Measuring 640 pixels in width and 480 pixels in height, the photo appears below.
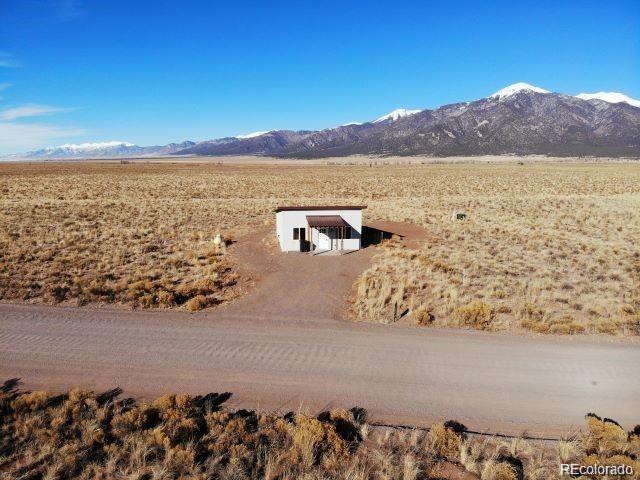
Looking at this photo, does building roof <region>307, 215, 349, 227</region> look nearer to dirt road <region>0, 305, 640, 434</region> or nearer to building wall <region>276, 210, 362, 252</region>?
building wall <region>276, 210, 362, 252</region>

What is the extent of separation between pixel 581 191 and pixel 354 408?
69.1 metres

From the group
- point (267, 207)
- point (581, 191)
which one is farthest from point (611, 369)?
point (581, 191)

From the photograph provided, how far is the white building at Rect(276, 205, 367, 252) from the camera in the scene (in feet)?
86.9

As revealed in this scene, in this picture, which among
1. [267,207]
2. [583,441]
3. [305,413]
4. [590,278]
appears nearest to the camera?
[583,441]

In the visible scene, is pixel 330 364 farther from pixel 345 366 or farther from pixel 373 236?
pixel 373 236

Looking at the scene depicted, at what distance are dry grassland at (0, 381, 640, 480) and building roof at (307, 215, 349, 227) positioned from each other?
16281mm

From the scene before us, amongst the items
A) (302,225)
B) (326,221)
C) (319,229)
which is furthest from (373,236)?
(302,225)

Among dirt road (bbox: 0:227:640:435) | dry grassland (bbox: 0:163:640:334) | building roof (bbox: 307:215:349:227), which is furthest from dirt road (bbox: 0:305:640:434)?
building roof (bbox: 307:215:349:227)

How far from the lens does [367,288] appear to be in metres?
19.1

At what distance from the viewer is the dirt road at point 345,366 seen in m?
10.7

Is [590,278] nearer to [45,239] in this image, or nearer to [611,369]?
[611,369]

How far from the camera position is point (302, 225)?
87.3 feet

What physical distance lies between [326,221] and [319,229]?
983mm

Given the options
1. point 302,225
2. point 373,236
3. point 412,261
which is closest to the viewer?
point 412,261
